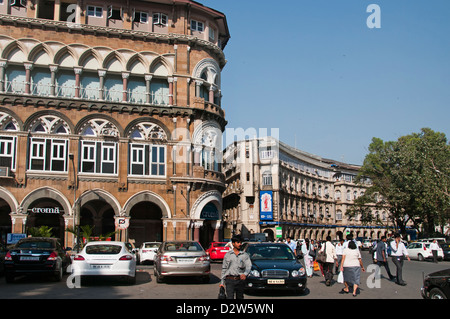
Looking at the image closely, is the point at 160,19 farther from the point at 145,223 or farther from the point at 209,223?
the point at 209,223

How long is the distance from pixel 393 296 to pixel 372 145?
165ft

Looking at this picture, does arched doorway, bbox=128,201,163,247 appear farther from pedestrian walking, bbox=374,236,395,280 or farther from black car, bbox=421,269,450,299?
black car, bbox=421,269,450,299

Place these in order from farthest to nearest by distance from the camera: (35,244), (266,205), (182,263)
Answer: (266,205) → (35,244) → (182,263)

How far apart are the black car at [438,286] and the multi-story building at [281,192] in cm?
4769

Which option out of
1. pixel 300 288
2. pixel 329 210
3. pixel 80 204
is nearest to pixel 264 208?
pixel 329 210

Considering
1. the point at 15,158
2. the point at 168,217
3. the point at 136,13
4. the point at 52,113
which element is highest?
the point at 136,13

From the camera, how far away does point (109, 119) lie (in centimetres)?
3572

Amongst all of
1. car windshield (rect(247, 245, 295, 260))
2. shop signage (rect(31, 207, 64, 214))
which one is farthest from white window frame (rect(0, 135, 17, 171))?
car windshield (rect(247, 245, 295, 260))

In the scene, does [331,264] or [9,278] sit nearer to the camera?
[9,278]

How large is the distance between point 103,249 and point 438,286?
403 inches

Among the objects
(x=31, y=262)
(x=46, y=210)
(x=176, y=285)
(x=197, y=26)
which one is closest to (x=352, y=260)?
(x=176, y=285)

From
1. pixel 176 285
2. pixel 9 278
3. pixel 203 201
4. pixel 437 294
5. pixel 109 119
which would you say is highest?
pixel 109 119
